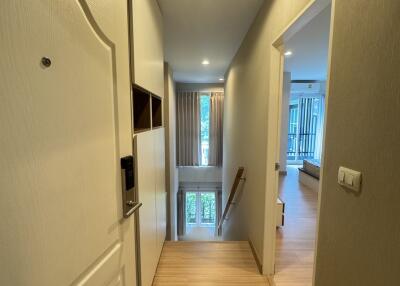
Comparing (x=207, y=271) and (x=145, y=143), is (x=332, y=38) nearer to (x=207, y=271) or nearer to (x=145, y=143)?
(x=145, y=143)

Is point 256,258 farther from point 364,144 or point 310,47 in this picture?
point 310,47

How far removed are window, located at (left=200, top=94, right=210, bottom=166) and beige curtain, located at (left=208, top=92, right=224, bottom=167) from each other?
11cm

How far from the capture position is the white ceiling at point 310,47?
2523 mm

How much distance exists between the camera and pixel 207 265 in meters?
2.11

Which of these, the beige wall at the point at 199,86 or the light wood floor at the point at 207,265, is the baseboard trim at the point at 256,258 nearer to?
the light wood floor at the point at 207,265

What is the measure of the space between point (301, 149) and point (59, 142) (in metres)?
8.28

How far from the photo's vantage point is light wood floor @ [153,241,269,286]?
6.22ft

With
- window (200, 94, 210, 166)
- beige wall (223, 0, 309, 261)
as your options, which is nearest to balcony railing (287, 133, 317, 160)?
window (200, 94, 210, 166)

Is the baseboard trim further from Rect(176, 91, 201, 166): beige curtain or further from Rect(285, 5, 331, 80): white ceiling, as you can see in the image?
Rect(176, 91, 201, 166): beige curtain

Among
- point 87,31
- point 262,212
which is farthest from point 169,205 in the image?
point 87,31

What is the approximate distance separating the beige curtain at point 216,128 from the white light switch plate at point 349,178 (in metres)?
5.76

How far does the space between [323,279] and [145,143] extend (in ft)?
4.13

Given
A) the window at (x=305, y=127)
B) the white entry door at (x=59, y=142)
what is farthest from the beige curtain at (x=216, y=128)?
the white entry door at (x=59, y=142)

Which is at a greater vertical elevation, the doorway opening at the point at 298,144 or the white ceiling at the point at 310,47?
the white ceiling at the point at 310,47
